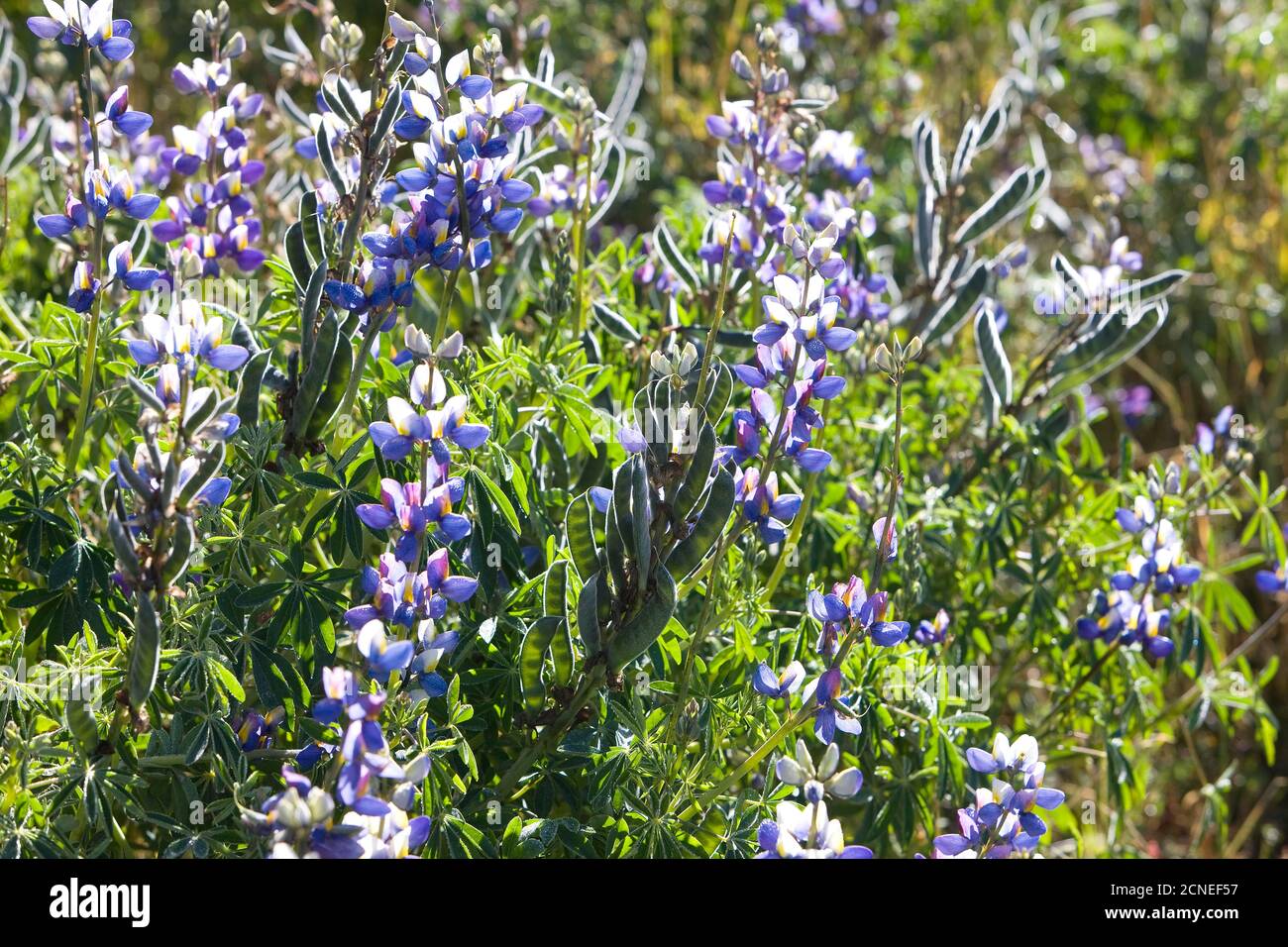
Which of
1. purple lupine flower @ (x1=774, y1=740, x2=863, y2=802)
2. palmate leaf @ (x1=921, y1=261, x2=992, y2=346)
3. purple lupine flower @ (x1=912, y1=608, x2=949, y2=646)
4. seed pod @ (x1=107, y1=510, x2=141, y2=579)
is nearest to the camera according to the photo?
seed pod @ (x1=107, y1=510, x2=141, y2=579)

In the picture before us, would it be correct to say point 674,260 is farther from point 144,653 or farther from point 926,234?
point 144,653

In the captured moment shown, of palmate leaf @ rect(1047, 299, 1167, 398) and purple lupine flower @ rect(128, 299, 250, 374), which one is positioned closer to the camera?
purple lupine flower @ rect(128, 299, 250, 374)

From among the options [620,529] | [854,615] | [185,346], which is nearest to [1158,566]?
[854,615]

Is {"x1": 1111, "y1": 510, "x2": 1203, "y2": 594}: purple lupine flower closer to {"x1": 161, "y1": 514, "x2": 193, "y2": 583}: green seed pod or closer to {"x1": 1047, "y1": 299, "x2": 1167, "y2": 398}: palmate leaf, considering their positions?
{"x1": 1047, "y1": 299, "x2": 1167, "y2": 398}: palmate leaf

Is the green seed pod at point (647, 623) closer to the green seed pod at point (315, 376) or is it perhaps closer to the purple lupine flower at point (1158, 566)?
the green seed pod at point (315, 376)

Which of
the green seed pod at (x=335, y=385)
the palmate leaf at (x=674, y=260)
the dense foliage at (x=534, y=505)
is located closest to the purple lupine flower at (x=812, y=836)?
the dense foliage at (x=534, y=505)

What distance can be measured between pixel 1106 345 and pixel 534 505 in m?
1.20

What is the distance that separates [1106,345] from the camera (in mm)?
2479

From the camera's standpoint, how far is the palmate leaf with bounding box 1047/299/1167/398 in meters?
2.46

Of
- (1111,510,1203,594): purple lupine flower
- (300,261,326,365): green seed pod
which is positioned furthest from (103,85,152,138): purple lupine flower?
(1111,510,1203,594): purple lupine flower

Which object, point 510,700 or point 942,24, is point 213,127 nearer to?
point 510,700

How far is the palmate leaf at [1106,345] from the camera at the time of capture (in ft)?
8.07

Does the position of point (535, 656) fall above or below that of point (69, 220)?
below
